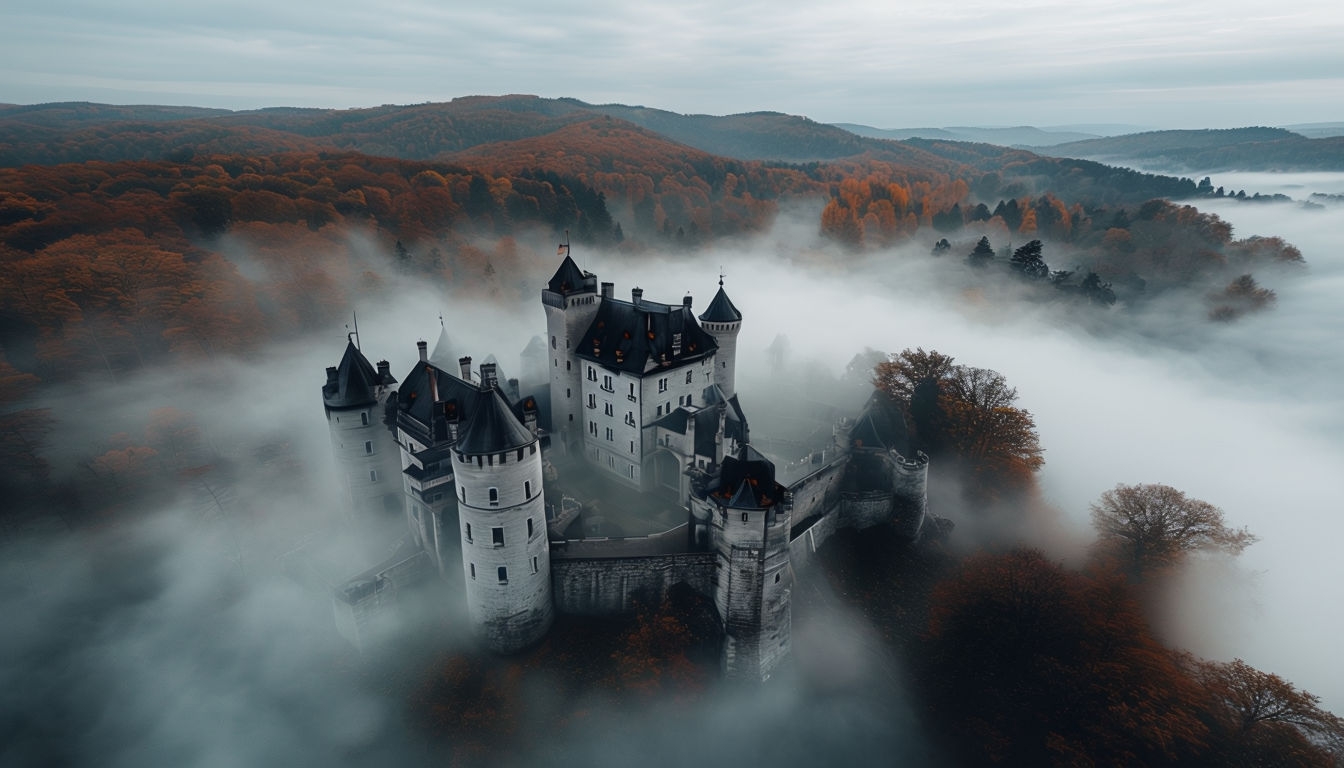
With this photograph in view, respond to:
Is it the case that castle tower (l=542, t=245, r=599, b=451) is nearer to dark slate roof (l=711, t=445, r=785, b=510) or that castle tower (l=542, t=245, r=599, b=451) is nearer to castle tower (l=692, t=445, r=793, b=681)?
castle tower (l=692, t=445, r=793, b=681)

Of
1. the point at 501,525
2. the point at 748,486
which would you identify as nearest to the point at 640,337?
the point at 748,486

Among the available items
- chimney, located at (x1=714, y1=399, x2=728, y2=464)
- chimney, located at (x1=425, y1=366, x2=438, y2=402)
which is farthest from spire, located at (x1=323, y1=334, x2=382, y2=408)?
chimney, located at (x1=714, y1=399, x2=728, y2=464)

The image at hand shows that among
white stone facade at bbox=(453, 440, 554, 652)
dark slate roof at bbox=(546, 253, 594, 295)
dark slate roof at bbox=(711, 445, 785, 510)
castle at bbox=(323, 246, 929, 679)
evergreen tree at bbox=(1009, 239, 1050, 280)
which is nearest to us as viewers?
white stone facade at bbox=(453, 440, 554, 652)

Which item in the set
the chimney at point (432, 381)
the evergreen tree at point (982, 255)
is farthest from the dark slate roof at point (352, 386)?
the evergreen tree at point (982, 255)

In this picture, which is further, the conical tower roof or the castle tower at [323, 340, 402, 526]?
the castle tower at [323, 340, 402, 526]

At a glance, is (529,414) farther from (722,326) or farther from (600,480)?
(722,326)

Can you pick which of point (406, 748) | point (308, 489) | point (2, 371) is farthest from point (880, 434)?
point (2, 371)

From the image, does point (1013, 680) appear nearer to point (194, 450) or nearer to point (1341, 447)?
point (194, 450)
